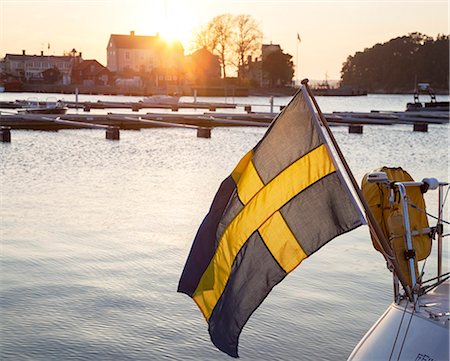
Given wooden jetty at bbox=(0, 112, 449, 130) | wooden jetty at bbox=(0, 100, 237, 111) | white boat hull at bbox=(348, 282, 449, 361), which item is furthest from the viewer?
wooden jetty at bbox=(0, 100, 237, 111)

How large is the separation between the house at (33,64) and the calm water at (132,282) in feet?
488

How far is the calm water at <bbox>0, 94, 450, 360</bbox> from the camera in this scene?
8.43 metres

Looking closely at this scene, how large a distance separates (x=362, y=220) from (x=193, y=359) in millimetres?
3726

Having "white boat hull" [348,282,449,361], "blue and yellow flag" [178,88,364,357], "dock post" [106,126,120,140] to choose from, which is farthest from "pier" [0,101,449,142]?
"white boat hull" [348,282,449,361]

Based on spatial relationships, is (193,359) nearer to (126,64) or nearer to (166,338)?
(166,338)

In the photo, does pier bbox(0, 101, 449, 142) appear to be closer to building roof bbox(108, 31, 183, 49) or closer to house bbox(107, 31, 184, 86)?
house bbox(107, 31, 184, 86)

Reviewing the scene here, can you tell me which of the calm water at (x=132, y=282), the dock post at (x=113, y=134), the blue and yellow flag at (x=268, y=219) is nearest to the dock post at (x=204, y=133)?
the dock post at (x=113, y=134)

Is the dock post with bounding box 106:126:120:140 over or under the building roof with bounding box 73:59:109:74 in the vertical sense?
under

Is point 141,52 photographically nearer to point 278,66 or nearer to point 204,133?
point 278,66

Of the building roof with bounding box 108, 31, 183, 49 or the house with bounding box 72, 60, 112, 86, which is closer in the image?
the house with bounding box 72, 60, 112, 86

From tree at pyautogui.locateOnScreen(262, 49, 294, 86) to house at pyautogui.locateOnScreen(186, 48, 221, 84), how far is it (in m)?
11.0

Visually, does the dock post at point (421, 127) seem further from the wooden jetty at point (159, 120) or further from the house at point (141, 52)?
the house at point (141, 52)

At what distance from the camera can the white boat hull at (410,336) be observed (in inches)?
200

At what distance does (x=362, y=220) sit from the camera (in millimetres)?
4984
